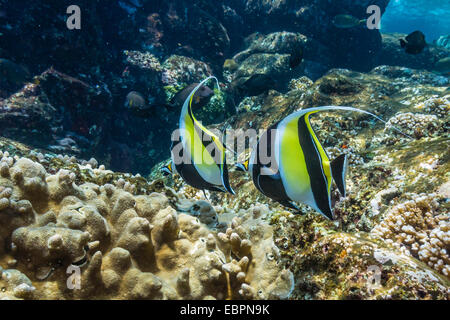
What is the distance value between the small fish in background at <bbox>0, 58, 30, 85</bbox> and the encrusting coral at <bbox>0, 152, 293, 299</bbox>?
6.19m

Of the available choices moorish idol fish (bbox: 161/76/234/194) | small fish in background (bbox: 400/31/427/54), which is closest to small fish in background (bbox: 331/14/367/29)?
small fish in background (bbox: 400/31/427/54)

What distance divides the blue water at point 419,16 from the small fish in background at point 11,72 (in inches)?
2209

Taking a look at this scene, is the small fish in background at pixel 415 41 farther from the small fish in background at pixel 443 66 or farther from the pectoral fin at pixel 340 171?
the pectoral fin at pixel 340 171

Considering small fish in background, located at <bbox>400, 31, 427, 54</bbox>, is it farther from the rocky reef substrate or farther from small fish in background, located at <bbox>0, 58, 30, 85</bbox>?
small fish in background, located at <bbox>0, 58, 30, 85</bbox>

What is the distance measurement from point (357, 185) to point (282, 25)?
13.4 m

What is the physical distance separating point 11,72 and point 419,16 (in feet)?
222

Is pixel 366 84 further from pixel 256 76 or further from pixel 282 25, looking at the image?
pixel 282 25

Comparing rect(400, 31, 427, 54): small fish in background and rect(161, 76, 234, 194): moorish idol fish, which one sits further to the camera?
rect(400, 31, 427, 54): small fish in background

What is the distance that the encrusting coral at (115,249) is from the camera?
5.14 ft

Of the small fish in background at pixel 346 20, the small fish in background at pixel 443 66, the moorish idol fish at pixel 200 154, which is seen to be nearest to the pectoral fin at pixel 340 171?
the moorish idol fish at pixel 200 154

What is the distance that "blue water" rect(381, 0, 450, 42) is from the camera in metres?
41.8

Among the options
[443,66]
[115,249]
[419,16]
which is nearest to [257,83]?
[115,249]
